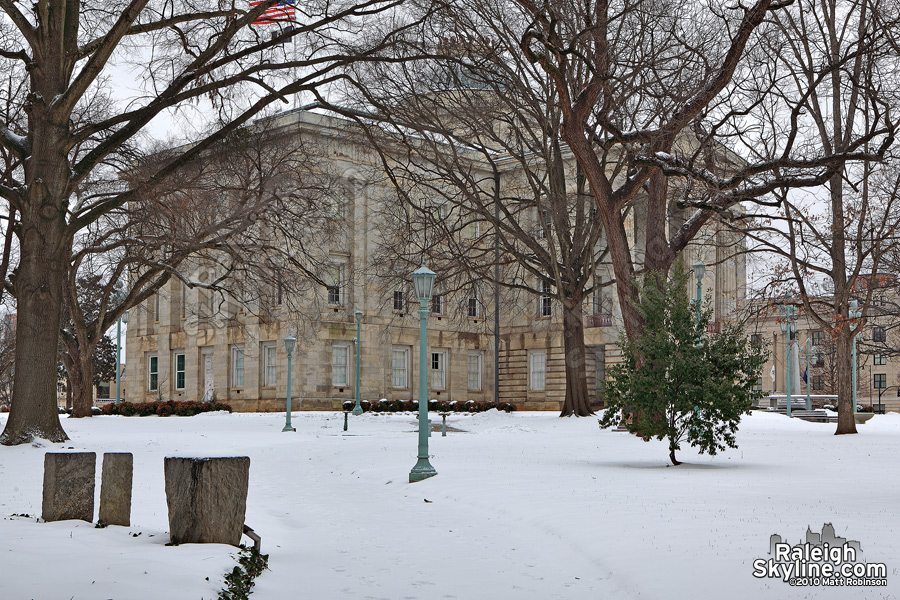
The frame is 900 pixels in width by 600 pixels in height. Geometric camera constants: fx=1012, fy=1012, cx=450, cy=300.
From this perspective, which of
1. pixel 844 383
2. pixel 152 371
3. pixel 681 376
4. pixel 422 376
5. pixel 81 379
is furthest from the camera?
pixel 152 371

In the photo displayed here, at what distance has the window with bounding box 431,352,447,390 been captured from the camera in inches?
2341

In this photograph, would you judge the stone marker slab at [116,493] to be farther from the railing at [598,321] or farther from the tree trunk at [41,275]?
the railing at [598,321]

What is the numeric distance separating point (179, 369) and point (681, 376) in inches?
1846

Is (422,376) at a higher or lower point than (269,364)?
lower

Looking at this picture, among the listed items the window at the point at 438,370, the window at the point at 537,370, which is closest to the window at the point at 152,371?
the window at the point at 438,370

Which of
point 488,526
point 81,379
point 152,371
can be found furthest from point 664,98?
point 152,371

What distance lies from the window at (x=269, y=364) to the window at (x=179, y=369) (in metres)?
7.80

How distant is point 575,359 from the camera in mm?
35312

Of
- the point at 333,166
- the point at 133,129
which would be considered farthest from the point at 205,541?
the point at 333,166

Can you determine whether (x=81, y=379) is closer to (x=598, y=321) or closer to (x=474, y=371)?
(x=474, y=371)

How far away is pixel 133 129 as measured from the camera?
20.8 meters

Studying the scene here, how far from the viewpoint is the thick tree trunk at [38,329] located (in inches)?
797

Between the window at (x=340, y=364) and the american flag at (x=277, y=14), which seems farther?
the window at (x=340, y=364)

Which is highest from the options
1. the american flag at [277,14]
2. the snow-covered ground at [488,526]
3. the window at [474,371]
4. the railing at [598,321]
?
the american flag at [277,14]
